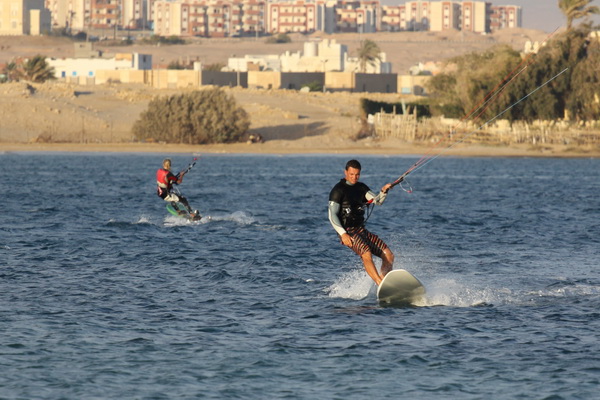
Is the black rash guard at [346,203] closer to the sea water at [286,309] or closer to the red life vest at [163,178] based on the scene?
the sea water at [286,309]

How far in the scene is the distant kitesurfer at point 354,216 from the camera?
54.2 feet

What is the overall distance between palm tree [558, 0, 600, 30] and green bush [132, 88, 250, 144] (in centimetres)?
2911

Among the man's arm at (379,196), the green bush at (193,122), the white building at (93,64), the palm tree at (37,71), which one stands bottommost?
the man's arm at (379,196)

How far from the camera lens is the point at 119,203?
138ft

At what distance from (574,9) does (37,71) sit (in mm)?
70154

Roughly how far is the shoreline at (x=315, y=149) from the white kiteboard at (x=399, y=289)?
6458cm

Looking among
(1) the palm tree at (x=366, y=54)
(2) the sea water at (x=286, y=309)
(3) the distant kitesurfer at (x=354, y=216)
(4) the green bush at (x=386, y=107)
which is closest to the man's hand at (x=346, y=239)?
(3) the distant kitesurfer at (x=354, y=216)

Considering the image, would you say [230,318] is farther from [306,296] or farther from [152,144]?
[152,144]

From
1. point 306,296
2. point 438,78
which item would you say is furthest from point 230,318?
point 438,78

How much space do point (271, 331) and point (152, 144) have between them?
238ft

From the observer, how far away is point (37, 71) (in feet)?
447

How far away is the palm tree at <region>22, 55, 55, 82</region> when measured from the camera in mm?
135500

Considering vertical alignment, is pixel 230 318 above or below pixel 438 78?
below

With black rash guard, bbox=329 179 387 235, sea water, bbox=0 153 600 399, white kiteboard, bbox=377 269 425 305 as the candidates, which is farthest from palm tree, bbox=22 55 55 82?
black rash guard, bbox=329 179 387 235
